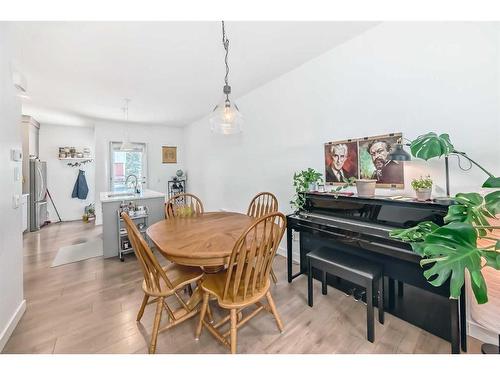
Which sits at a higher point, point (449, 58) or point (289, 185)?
point (449, 58)

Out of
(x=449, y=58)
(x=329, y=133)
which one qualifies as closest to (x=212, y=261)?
(x=329, y=133)

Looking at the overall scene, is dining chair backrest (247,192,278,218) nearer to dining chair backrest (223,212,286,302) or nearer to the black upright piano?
the black upright piano

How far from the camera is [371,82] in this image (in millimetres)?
2100

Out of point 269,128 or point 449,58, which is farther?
point 269,128

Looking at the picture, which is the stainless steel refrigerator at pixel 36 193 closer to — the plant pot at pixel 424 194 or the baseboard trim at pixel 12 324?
the baseboard trim at pixel 12 324

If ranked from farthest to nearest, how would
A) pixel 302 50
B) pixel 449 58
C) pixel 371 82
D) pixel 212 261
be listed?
1. pixel 302 50
2. pixel 371 82
3. pixel 449 58
4. pixel 212 261

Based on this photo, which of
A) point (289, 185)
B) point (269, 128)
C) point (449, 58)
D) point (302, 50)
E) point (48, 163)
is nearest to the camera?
point (449, 58)

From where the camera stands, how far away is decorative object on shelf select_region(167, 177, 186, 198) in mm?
5929

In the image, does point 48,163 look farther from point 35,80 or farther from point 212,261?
point 212,261

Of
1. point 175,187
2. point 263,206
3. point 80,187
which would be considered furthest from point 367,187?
point 80,187

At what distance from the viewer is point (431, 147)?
136 centimetres

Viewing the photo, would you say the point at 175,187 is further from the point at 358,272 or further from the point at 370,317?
the point at 370,317

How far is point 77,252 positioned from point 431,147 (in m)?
4.46
